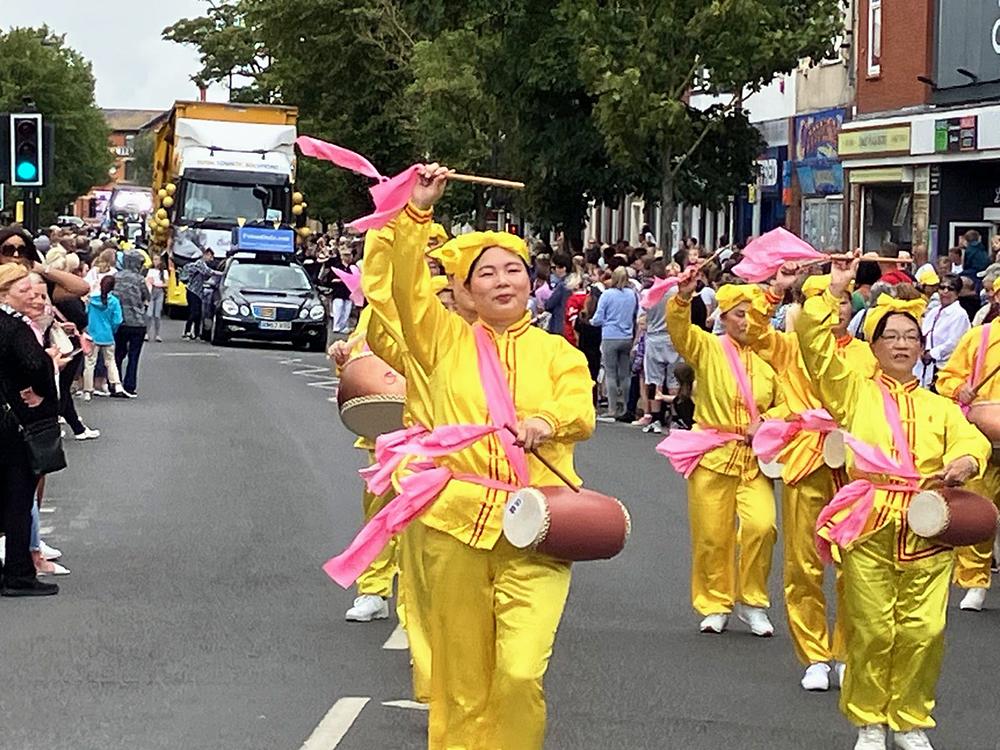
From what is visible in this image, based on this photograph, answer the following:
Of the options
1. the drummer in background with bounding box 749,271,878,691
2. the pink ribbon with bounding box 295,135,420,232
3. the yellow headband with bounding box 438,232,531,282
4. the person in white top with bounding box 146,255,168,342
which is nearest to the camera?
the pink ribbon with bounding box 295,135,420,232

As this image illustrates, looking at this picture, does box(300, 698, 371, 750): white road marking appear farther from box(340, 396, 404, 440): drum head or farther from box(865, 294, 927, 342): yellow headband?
box(865, 294, 927, 342): yellow headband

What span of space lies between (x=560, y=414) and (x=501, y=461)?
0.79ft

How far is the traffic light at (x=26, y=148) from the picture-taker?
76.7 ft

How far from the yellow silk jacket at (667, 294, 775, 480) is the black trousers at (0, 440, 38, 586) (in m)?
3.79

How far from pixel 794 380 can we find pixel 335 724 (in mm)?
3059

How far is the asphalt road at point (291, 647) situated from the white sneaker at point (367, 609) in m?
0.19

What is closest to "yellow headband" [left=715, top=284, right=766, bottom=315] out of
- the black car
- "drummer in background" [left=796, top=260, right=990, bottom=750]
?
"drummer in background" [left=796, top=260, right=990, bottom=750]

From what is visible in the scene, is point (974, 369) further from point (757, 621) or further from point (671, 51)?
point (671, 51)

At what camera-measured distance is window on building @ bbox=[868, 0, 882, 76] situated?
32.8m

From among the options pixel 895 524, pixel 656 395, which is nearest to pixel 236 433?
pixel 656 395

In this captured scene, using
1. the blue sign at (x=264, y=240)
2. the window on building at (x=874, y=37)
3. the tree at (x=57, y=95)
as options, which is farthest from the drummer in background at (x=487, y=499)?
the tree at (x=57, y=95)

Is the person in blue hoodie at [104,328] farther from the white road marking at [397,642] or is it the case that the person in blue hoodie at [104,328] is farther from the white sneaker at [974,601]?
the white road marking at [397,642]

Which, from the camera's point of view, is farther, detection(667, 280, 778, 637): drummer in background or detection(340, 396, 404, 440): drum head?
detection(667, 280, 778, 637): drummer in background

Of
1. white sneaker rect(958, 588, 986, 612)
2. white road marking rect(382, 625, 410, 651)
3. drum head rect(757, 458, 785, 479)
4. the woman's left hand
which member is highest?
the woman's left hand
